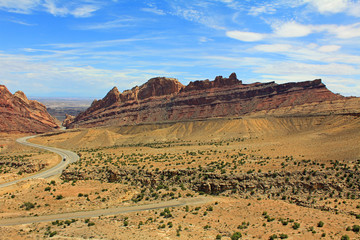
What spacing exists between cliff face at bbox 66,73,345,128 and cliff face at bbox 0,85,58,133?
1587 centimetres

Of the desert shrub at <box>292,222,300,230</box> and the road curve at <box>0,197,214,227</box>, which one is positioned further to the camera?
the road curve at <box>0,197,214,227</box>

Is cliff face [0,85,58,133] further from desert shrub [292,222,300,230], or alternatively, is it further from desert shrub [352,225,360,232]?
desert shrub [352,225,360,232]

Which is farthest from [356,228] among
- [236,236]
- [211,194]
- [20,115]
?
[20,115]

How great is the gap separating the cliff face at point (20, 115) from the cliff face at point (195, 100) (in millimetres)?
15870

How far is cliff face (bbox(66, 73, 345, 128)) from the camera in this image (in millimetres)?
110438

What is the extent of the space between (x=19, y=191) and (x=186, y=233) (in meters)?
23.9

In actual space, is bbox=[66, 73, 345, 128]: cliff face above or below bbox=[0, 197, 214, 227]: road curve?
above

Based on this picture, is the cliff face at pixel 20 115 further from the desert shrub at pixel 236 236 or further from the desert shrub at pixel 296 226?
the desert shrub at pixel 296 226

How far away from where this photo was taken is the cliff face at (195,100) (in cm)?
11044

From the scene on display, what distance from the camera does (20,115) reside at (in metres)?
128

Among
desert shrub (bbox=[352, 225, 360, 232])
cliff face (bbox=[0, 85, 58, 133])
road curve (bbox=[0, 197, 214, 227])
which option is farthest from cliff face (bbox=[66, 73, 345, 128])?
desert shrub (bbox=[352, 225, 360, 232])

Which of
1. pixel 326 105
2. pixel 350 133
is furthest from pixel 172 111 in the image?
pixel 350 133

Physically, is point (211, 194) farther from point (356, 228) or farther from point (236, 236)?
point (356, 228)

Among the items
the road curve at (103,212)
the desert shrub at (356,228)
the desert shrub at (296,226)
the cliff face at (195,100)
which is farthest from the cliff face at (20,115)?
the desert shrub at (356,228)
